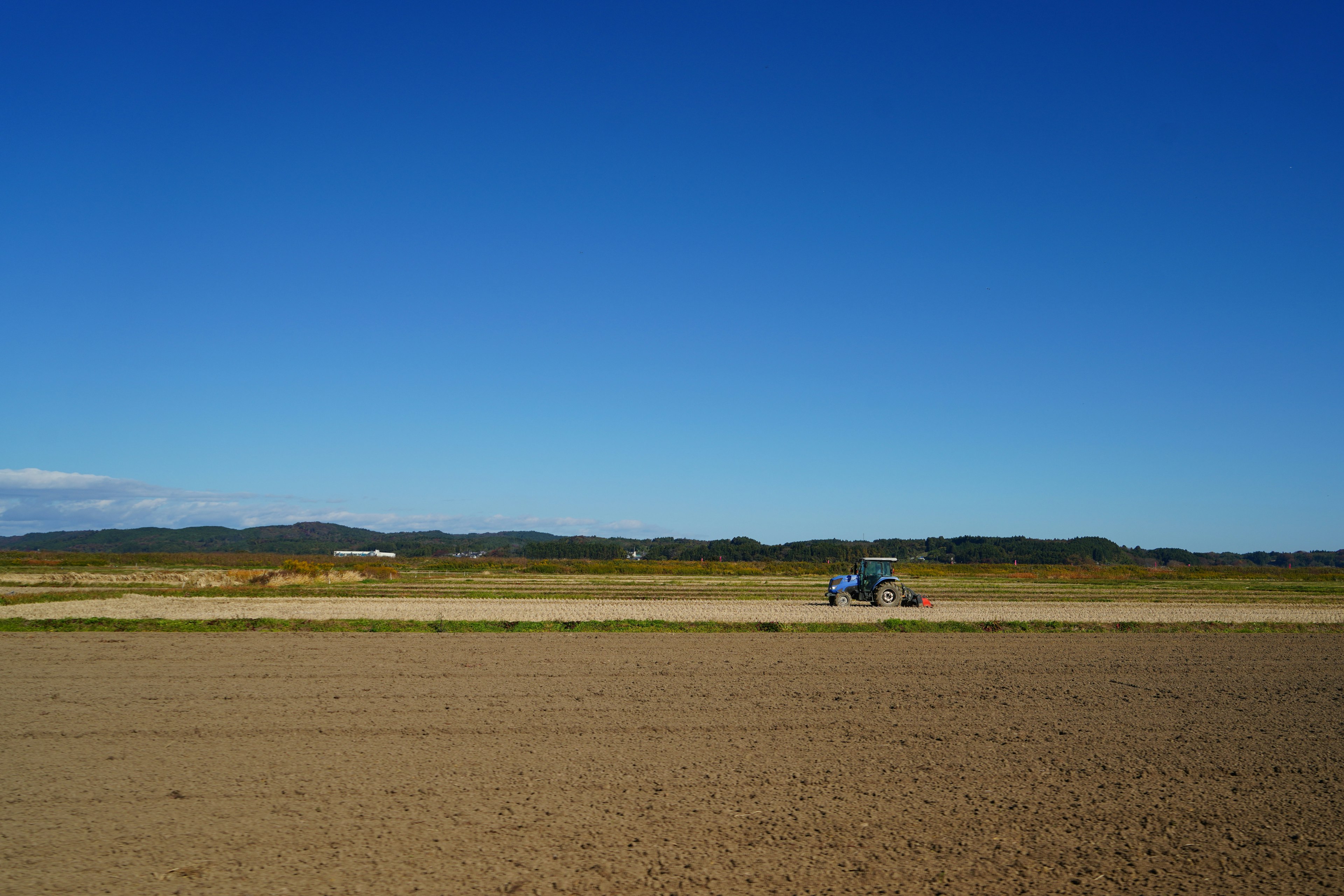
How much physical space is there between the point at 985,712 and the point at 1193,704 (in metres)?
4.05

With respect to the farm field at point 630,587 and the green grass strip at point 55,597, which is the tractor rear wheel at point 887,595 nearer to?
the farm field at point 630,587

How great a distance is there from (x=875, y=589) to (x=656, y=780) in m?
29.5

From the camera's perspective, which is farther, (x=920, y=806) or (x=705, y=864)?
(x=920, y=806)

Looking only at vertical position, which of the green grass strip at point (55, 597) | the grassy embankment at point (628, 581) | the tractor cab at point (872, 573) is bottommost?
the grassy embankment at point (628, 581)

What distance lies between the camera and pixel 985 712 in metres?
13.1

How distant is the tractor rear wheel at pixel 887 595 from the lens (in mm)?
36531

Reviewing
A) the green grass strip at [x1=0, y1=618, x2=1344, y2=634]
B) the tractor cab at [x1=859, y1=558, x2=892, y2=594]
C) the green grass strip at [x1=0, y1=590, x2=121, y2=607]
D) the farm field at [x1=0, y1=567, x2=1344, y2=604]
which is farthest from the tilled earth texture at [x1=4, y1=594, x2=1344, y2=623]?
the farm field at [x1=0, y1=567, x2=1344, y2=604]

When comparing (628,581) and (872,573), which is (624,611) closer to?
(872,573)

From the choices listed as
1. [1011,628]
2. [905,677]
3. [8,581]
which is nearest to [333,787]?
[905,677]

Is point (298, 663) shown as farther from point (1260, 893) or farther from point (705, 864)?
point (1260, 893)

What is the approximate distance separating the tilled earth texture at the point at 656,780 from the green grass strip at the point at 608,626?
24.2 feet

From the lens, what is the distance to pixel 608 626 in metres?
26.1

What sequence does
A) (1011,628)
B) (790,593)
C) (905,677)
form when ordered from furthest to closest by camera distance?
Answer: 1. (790,593)
2. (1011,628)
3. (905,677)

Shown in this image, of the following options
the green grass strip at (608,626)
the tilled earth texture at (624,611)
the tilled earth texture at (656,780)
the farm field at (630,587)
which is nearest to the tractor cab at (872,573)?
the tilled earth texture at (624,611)
